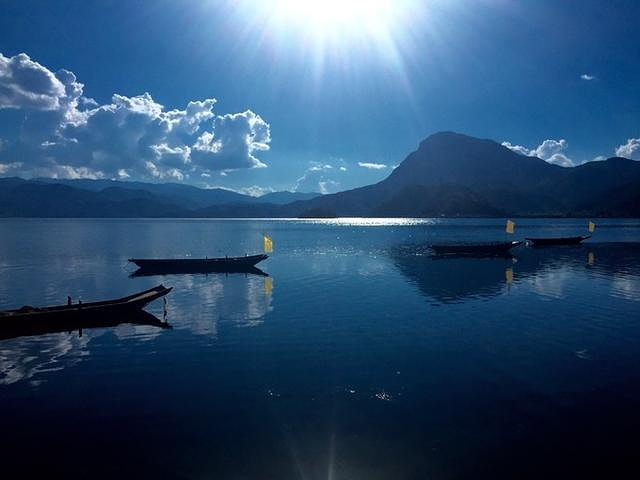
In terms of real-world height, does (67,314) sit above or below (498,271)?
above

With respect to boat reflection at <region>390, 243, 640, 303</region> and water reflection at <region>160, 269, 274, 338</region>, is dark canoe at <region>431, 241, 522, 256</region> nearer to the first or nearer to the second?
boat reflection at <region>390, 243, 640, 303</region>

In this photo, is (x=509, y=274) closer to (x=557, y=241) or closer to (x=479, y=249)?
(x=479, y=249)

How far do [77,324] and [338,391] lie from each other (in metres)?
24.0

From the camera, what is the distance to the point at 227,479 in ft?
42.4

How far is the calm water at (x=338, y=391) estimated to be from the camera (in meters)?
14.0

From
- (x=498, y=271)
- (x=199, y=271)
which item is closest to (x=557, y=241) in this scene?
(x=498, y=271)

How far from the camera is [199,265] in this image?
68.9 metres

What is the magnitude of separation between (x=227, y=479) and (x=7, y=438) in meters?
9.21

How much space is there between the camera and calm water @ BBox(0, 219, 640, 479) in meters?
14.0

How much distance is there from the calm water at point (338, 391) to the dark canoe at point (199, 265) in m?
26.8

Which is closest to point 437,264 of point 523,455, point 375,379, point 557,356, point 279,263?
point 279,263

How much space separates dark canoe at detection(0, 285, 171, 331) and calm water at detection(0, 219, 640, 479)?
5.98ft

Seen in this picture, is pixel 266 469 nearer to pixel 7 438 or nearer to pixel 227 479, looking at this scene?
pixel 227 479

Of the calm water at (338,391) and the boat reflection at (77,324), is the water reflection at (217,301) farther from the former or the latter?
the boat reflection at (77,324)
